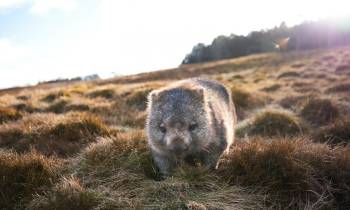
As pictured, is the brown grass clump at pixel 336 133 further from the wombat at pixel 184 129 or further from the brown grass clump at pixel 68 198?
the brown grass clump at pixel 68 198

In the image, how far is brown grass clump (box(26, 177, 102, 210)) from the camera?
3.82 meters

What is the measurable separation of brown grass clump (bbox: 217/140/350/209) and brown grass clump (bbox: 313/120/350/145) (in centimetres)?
161

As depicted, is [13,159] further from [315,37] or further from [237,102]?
[315,37]

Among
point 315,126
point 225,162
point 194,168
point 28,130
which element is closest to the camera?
point 194,168

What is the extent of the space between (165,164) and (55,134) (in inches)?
A: 103

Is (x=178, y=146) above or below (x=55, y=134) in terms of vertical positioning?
above

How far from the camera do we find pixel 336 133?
6465 millimetres

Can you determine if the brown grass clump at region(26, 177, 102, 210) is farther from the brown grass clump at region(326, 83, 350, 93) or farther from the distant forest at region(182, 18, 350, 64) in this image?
the distant forest at region(182, 18, 350, 64)

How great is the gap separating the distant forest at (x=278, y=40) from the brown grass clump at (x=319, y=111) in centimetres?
3388

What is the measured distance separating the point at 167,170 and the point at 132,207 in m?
0.75

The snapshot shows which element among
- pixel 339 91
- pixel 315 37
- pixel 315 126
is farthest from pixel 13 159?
pixel 315 37

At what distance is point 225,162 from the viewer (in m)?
4.68

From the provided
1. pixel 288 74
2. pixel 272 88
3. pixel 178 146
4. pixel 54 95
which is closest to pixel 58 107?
pixel 54 95

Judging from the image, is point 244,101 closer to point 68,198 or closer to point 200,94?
point 200,94
